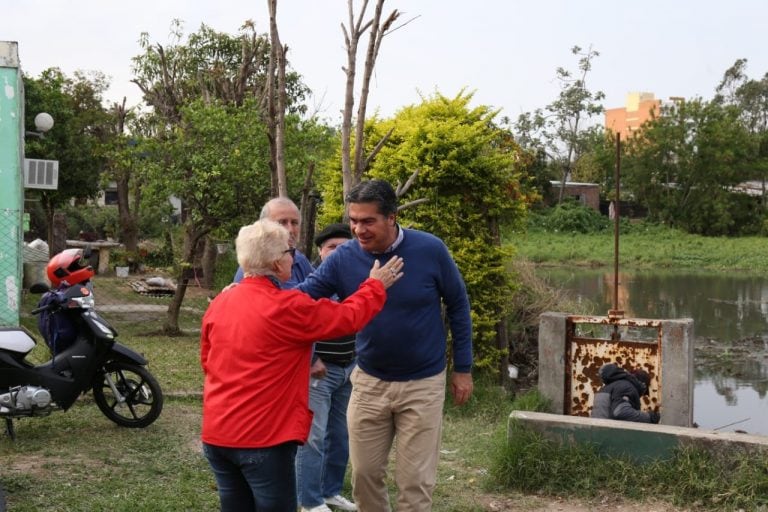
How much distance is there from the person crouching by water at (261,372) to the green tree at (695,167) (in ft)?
146

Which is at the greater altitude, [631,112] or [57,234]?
[631,112]

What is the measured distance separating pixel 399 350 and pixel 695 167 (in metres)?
45.0

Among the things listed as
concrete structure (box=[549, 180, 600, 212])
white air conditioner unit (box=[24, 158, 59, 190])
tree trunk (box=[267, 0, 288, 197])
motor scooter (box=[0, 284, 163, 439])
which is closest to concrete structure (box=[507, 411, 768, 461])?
tree trunk (box=[267, 0, 288, 197])

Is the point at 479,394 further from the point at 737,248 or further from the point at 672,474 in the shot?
the point at 737,248

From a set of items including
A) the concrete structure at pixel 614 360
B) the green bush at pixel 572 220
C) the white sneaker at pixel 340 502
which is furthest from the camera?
the green bush at pixel 572 220

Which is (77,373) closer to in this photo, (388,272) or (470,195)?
(388,272)

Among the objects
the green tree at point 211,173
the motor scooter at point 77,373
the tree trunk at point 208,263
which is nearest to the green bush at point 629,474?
the motor scooter at point 77,373

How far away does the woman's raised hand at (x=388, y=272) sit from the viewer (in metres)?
3.89

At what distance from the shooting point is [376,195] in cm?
417

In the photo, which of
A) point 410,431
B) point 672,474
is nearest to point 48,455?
point 410,431

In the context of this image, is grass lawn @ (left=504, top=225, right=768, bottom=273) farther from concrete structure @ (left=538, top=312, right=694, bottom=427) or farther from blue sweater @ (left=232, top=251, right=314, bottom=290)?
blue sweater @ (left=232, top=251, right=314, bottom=290)

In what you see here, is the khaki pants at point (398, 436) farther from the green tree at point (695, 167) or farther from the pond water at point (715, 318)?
the green tree at point (695, 167)

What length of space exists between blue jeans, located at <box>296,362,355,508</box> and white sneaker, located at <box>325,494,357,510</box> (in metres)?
0.03

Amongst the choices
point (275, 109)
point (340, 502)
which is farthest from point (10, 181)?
point (340, 502)
